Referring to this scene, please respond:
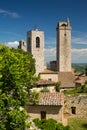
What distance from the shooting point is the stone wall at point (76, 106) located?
107 feet

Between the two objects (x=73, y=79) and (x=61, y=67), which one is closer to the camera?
(x=73, y=79)

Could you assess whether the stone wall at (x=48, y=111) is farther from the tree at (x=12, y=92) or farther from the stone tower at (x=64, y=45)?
the stone tower at (x=64, y=45)

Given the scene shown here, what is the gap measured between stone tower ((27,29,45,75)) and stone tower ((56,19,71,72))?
21.9ft

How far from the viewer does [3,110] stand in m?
17.5

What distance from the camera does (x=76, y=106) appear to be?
3297 centimetres

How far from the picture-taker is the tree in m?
17.1

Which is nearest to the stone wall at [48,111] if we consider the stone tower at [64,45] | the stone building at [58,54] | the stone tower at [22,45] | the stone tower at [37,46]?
the stone building at [58,54]

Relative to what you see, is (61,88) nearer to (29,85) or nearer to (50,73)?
(50,73)

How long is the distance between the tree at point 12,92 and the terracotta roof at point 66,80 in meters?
29.9

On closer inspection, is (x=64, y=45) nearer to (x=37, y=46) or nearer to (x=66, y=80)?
(x=37, y=46)

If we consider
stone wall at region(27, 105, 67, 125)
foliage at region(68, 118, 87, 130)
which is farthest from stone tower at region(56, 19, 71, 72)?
stone wall at region(27, 105, 67, 125)

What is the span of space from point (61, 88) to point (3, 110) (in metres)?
31.6

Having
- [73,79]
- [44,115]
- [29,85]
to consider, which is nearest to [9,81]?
[29,85]

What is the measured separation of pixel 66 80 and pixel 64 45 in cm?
1137
